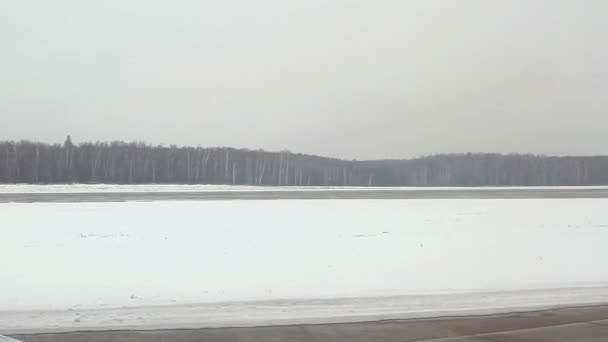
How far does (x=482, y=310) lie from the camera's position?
7711 mm

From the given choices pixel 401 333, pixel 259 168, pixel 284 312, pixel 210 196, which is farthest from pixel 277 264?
pixel 259 168

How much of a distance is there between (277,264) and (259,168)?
53206 millimetres

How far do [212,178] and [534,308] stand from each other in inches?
2153

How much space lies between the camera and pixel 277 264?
11.8m

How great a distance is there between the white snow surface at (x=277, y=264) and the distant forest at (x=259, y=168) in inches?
1589

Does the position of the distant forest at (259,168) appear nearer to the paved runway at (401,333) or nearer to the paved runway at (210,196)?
the paved runway at (210,196)

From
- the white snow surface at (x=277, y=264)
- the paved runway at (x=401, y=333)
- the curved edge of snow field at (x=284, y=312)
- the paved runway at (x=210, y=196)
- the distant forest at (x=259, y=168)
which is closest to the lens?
the paved runway at (x=401, y=333)

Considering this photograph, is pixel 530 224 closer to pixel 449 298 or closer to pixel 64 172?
pixel 449 298

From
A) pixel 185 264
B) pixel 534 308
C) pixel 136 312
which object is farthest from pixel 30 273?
pixel 534 308

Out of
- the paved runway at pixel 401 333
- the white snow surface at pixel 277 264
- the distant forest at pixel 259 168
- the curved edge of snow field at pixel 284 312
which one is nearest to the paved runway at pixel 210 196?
the white snow surface at pixel 277 264

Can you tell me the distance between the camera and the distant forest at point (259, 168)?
58.3 m

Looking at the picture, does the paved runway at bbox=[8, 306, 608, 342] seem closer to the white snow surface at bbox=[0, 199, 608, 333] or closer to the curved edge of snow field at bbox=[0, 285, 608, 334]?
the curved edge of snow field at bbox=[0, 285, 608, 334]

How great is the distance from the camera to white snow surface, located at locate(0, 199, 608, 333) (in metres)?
7.73

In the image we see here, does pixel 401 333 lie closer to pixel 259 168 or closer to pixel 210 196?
pixel 210 196
